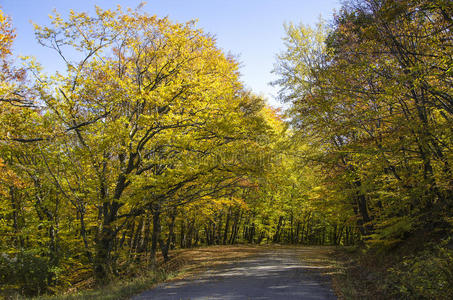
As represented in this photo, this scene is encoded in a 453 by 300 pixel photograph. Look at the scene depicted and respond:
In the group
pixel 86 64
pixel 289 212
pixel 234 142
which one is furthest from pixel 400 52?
pixel 289 212

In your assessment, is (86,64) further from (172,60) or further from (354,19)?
(354,19)

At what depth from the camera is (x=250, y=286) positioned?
9.02 m

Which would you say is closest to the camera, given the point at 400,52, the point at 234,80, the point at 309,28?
the point at 400,52

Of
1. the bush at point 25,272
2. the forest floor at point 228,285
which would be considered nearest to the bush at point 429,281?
the forest floor at point 228,285

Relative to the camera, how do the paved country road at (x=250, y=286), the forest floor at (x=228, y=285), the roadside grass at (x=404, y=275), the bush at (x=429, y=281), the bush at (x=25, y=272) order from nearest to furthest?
1. the bush at (x=429, y=281)
2. the roadside grass at (x=404, y=275)
3. the paved country road at (x=250, y=286)
4. the forest floor at (x=228, y=285)
5. the bush at (x=25, y=272)

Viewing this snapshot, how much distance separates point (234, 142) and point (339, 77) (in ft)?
16.2

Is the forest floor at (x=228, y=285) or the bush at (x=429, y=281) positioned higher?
the bush at (x=429, y=281)

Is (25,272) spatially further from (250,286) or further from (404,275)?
(404,275)

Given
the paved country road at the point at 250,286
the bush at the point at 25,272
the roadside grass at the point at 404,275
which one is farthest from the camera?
the bush at the point at 25,272

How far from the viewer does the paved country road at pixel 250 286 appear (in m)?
7.97

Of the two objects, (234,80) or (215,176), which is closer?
(215,176)

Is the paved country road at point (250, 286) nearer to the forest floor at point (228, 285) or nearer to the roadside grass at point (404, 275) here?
the forest floor at point (228, 285)

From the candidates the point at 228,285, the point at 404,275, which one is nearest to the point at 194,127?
the point at 228,285

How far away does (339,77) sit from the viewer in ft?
34.5
